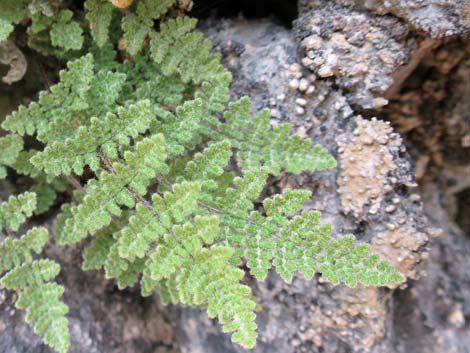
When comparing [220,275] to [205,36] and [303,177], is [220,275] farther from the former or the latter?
[205,36]

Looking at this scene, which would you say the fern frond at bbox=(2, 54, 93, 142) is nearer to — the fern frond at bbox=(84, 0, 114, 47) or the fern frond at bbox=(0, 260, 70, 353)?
the fern frond at bbox=(84, 0, 114, 47)

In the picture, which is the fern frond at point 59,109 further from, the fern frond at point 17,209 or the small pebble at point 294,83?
the small pebble at point 294,83

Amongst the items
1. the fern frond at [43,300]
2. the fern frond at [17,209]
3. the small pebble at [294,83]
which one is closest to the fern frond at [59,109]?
the fern frond at [17,209]

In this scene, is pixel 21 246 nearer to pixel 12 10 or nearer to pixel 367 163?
pixel 12 10

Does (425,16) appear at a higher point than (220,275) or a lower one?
higher

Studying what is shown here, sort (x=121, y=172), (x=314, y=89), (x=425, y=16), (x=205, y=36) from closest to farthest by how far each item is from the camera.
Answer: (x=121, y=172)
(x=425, y=16)
(x=314, y=89)
(x=205, y=36)

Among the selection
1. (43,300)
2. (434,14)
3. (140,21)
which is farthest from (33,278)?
(434,14)

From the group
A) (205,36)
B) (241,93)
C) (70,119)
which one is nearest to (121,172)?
(70,119)

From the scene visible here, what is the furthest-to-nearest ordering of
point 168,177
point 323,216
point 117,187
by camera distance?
point 323,216 < point 168,177 < point 117,187
